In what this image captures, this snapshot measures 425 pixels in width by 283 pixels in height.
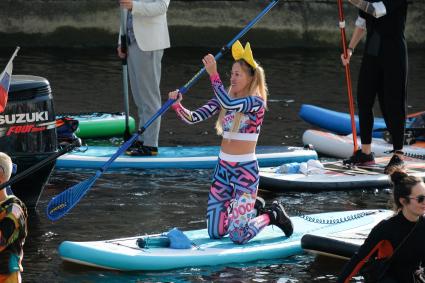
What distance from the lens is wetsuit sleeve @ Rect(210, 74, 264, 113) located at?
6.86 metres

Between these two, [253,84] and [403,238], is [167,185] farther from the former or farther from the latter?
[403,238]

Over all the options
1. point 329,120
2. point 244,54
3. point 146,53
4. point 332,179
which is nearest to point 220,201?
point 244,54

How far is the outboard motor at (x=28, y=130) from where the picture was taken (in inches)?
299

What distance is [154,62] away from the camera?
9.45 meters

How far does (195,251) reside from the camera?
6777 millimetres

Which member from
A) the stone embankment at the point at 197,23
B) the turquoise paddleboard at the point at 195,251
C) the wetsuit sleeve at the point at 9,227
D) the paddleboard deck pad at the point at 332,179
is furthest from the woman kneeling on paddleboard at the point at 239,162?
the stone embankment at the point at 197,23

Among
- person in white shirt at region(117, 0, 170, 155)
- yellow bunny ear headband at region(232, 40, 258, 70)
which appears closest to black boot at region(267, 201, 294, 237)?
yellow bunny ear headband at region(232, 40, 258, 70)

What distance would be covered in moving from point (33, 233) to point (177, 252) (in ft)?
4.06

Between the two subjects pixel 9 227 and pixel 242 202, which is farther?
pixel 242 202

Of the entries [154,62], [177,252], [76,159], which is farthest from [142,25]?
[177,252]

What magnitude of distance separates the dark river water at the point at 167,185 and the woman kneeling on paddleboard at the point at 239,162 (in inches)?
11.5

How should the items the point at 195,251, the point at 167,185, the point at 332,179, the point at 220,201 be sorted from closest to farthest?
the point at 195,251, the point at 220,201, the point at 332,179, the point at 167,185

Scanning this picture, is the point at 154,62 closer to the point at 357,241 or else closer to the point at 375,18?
the point at 375,18

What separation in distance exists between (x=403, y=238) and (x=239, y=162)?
184cm
